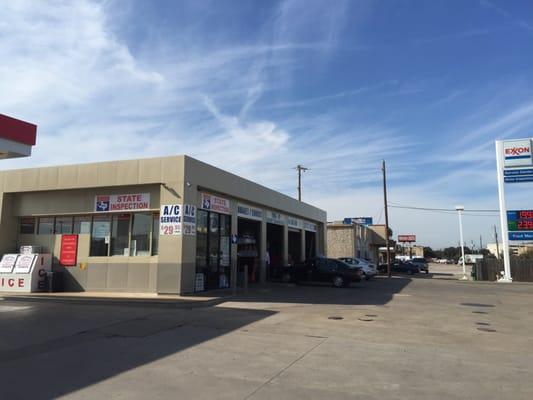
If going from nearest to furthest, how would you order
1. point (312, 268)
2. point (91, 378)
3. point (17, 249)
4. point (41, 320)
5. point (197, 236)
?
point (91, 378) < point (41, 320) < point (197, 236) < point (17, 249) < point (312, 268)

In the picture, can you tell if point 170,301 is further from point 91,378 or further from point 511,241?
point 511,241

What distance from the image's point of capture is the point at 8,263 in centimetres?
2016

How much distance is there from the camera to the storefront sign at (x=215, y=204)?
66.8 ft

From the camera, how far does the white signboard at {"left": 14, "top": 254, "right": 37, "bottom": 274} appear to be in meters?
19.7

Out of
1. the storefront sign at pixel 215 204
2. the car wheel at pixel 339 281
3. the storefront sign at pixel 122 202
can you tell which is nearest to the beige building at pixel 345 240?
the car wheel at pixel 339 281

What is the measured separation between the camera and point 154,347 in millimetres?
8898

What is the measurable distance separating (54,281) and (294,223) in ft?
56.5

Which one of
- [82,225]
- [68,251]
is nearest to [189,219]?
[82,225]

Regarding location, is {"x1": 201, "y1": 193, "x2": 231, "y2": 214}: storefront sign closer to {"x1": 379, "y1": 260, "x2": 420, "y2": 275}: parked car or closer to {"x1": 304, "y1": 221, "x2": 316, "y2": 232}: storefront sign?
{"x1": 304, "y1": 221, "x2": 316, "y2": 232}: storefront sign

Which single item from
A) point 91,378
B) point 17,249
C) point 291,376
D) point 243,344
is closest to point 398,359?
point 291,376

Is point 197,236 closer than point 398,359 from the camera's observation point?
No

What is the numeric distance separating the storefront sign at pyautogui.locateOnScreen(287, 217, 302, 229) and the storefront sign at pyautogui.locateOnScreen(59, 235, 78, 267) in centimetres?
1499

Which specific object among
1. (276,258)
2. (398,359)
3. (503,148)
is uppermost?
(503,148)

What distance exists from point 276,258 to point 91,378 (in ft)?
84.9
